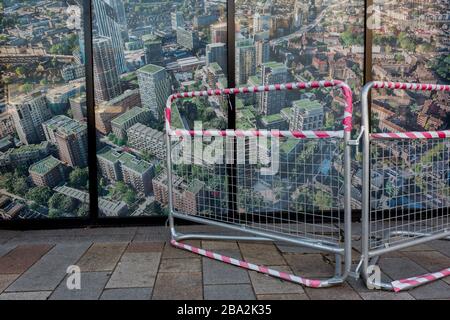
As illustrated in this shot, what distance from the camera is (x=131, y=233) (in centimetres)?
476

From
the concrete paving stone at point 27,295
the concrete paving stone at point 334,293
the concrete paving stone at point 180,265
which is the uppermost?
the concrete paving stone at point 27,295

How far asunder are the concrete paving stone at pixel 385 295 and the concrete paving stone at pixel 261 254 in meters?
0.87

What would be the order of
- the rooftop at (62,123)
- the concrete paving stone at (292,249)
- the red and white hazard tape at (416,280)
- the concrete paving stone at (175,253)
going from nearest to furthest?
the red and white hazard tape at (416,280)
the concrete paving stone at (175,253)
the concrete paving stone at (292,249)
the rooftop at (62,123)

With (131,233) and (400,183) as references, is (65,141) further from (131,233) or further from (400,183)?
(400,183)

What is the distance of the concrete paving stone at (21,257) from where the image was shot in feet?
12.3

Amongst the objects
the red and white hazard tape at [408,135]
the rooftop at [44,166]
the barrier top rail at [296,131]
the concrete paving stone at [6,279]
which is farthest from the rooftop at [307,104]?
the concrete paving stone at [6,279]

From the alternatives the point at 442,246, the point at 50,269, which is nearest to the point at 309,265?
the point at 442,246

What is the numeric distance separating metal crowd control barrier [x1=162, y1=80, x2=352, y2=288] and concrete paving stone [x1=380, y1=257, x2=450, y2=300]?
425 mm

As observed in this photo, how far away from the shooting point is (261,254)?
4.06 meters

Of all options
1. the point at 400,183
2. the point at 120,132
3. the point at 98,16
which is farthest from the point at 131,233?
the point at 400,183

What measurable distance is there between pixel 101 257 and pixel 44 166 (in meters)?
1.62

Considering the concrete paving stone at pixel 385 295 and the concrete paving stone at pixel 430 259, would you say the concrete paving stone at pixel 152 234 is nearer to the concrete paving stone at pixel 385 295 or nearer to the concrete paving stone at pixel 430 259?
the concrete paving stone at pixel 385 295

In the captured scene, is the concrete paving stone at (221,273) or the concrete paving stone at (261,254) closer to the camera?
the concrete paving stone at (221,273)

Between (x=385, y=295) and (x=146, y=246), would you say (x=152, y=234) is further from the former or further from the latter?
(x=385, y=295)
